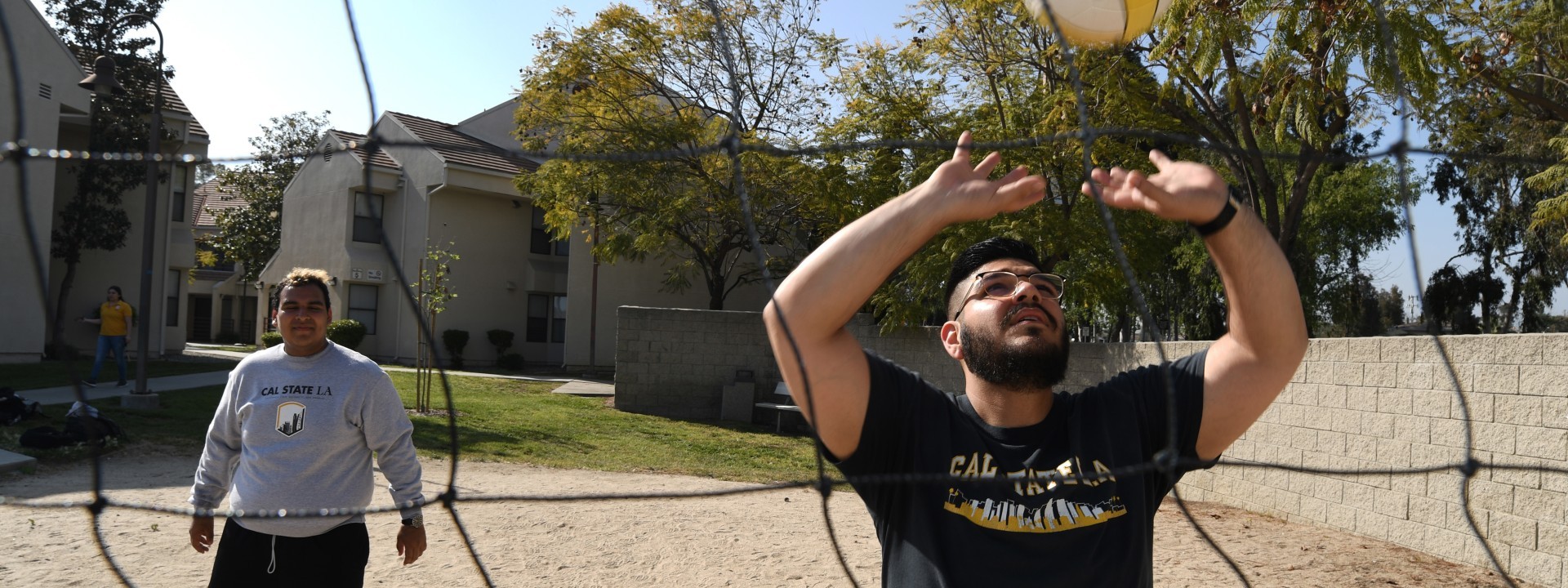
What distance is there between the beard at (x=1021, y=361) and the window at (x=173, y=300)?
17.7 metres

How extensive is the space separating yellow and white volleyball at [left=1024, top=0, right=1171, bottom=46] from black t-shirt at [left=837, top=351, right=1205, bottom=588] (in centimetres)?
214

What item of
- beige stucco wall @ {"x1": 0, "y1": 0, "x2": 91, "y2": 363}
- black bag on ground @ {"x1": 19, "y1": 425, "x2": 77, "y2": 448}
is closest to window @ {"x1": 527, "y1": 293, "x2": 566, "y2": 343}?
beige stucco wall @ {"x1": 0, "y1": 0, "x2": 91, "y2": 363}

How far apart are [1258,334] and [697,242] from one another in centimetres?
1352

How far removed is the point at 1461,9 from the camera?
720cm

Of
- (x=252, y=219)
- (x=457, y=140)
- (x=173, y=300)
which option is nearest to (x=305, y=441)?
(x=457, y=140)

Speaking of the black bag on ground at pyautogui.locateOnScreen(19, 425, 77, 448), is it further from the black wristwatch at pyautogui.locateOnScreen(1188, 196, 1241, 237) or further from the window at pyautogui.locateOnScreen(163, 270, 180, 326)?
the window at pyautogui.locateOnScreen(163, 270, 180, 326)

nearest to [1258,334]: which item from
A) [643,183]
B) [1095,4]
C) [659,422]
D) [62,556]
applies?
[1095,4]

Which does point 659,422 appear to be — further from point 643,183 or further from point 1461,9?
point 1461,9

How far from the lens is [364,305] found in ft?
64.0

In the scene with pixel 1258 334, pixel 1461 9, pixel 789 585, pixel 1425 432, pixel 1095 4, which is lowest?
pixel 789 585

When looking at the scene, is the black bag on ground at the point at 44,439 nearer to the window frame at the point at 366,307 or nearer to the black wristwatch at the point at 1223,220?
the black wristwatch at the point at 1223,220

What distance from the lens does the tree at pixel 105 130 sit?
11.7 metres

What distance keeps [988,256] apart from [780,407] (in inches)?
370

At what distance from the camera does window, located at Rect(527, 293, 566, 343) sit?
68.1ft
